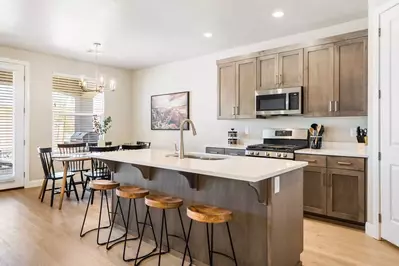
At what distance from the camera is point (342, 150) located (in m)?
3.77

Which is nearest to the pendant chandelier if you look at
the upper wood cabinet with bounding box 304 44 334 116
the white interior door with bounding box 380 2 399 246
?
the upper wood cabinet with bounding box 304 44 334 116

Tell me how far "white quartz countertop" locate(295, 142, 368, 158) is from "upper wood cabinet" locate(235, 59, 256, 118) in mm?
1160

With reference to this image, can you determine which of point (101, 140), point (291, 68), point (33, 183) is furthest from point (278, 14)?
point (33, 183)

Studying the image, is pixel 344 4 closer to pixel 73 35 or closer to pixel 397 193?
pixel 397 193

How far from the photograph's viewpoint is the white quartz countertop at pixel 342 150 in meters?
3.40

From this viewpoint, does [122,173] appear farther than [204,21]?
No

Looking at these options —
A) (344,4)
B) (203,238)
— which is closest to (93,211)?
(203,238)

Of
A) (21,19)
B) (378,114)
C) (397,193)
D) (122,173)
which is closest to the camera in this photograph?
(397,193)

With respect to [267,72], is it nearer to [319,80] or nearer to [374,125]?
[319,80]

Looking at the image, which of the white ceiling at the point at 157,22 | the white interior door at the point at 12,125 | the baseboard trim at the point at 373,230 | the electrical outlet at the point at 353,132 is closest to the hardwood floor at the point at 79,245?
the baseboard trim at the point at 373,230

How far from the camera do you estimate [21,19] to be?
3.84 meters

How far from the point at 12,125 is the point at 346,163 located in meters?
5.68

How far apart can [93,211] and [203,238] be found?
2.18 meters

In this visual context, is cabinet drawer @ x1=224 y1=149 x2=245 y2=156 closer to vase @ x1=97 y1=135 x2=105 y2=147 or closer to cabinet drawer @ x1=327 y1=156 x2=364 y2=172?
cabinet drawer @ x1=327 y1=156 x2=364 y2=172
